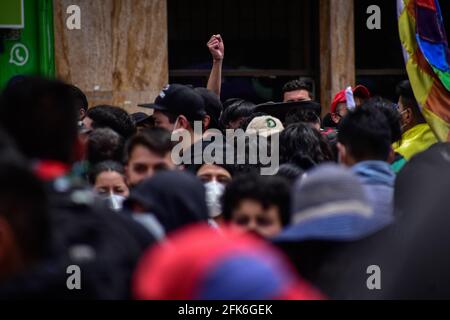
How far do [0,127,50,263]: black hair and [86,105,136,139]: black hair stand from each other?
3.98 metres

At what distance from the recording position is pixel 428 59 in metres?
7.45

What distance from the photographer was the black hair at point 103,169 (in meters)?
5.78

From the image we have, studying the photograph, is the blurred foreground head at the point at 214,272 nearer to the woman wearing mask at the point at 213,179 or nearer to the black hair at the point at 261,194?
the black hair at the point at 261,194

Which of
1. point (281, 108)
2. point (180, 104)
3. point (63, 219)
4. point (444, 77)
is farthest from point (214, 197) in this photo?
point (281, 108)

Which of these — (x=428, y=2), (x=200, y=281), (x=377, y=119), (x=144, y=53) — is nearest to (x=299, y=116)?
(x=428, y=2)

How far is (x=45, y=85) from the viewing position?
3.48m

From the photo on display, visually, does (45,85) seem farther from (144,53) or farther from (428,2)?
(144,53)

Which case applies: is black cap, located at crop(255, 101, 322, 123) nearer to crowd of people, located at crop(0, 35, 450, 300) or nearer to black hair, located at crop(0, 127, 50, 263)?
crowd of people, located at crop(0, 35, 450, 300)

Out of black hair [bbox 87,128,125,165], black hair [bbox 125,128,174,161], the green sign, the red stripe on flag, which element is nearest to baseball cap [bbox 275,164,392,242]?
black hair [bbox 125,128,174,161]

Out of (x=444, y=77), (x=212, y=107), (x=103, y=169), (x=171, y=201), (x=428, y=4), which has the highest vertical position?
(x=428, y=4)

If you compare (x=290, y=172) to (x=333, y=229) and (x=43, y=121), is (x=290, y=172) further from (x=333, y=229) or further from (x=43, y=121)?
(x=43, y=121)

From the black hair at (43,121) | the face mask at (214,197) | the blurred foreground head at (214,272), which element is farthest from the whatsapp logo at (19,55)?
the blurred foreground head at (214,272)

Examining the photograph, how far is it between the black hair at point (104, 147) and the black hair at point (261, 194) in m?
1.83

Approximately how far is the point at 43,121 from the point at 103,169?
239 centimetres
